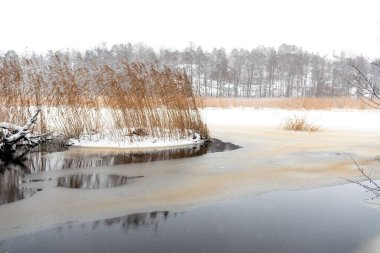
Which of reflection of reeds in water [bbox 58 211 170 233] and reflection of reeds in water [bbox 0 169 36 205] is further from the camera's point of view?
reflection of reeds in water [bbox 0 169 36 205]

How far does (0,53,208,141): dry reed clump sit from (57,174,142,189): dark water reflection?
11.7ft

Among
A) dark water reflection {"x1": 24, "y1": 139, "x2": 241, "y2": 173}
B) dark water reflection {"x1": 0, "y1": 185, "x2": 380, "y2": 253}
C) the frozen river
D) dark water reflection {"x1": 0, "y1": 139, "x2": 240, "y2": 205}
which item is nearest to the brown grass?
dark water reflection {"x1": 24, "y1": 139, "x2": 241, "y2": 173}

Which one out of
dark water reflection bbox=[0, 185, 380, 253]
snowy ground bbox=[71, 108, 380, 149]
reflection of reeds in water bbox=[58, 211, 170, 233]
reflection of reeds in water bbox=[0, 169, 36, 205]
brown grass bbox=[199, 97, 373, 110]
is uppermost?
brown grass bbox=[199, 97, 373, 110]

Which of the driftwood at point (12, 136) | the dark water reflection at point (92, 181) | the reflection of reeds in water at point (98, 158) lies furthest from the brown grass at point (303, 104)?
the dark water reflection at point (92, 181)

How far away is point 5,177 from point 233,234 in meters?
4.25

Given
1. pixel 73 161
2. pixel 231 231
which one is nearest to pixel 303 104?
pixel 73 161

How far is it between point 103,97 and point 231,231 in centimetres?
684

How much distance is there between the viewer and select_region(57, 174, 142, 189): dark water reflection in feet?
19.5

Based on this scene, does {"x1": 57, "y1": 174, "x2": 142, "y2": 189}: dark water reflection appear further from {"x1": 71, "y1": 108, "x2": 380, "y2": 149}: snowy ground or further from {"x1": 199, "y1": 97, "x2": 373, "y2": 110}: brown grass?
{"x1": 199, "y1": 97, "x2": 373, "y2": 110}: brown grass

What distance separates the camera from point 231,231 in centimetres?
418

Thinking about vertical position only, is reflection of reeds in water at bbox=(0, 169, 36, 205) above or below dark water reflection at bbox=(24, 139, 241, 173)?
below

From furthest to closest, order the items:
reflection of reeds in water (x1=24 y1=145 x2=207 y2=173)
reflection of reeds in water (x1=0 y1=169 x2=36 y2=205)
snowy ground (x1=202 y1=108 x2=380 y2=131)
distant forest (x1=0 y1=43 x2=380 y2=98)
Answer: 1. distant forest (x1=0 y1=43 x2=380 y2=98)
2. snowy ground (x1=202 y1=108 x2=380 y2=131)
3. reflection of reeds in water (x1=24 y1=145 x2=207 y2=173)
4. reflection of reeds in water (x1=0 y1=169 x2=36 y2=205)

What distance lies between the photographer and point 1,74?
918cm

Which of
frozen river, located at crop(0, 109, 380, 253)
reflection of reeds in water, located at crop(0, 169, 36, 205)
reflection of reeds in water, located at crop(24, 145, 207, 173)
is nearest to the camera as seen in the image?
frozen river, located at crop(0, 109, 380, 253)
